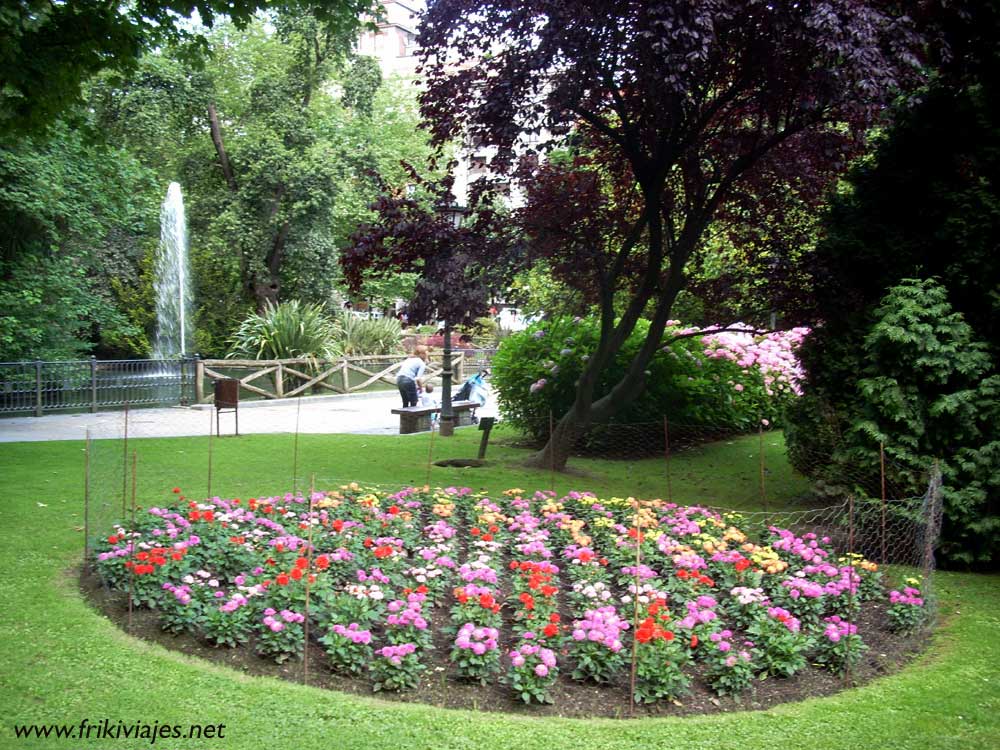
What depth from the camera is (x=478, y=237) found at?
33.4 ft

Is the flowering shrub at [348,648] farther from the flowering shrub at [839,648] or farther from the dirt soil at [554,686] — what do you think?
the flowering shrub at [839,648]

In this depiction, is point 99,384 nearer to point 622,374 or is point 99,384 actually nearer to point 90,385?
point 90,385

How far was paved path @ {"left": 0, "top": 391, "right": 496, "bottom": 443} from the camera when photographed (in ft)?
46.9

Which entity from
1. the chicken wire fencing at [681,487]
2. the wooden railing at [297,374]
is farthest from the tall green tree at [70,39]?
the wooden railing at [297,374]

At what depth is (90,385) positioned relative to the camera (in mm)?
17391

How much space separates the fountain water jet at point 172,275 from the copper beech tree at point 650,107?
17.8 metres

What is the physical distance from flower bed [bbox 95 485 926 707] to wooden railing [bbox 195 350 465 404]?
43.4 ft

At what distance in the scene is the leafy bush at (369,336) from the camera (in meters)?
26.2

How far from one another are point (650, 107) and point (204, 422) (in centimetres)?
1040

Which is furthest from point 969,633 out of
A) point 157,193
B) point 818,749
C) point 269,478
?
point 157,193

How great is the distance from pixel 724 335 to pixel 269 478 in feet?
25.6

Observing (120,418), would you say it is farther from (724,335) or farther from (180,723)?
(180,723)

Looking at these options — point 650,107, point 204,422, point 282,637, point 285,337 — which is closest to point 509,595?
point 282,637

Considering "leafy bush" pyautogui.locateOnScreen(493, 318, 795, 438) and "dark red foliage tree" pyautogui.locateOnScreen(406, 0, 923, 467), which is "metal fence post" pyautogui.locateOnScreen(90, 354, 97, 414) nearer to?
"leafy bush" pyautogui.locateOnScreen(493, 318, 795, 438)
